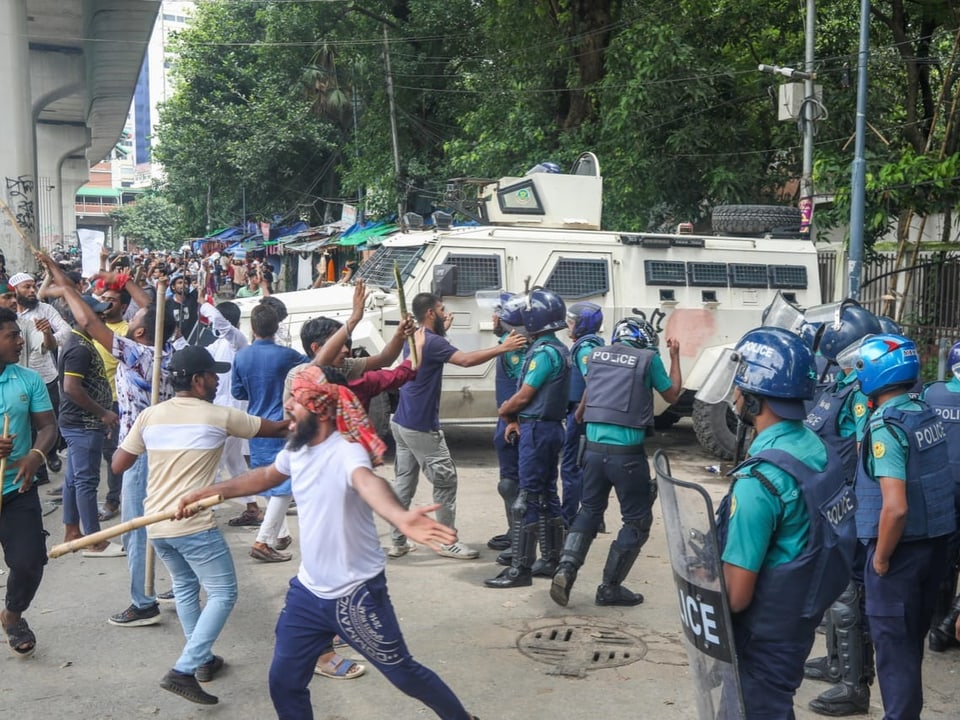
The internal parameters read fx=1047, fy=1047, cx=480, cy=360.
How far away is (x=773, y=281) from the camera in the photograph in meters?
11.3

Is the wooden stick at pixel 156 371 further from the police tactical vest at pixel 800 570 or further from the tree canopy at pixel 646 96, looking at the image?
the tree canopy at pixel 646 96

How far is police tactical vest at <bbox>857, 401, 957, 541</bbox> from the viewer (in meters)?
4.02

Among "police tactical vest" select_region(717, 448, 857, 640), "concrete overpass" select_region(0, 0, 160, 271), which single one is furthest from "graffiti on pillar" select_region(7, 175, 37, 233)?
"police tactical vest" select_region(717, 448, 857, 640)

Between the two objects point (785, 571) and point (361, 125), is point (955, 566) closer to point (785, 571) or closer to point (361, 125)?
point (785, 571)

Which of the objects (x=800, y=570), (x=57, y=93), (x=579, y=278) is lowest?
(x=800, y=570)

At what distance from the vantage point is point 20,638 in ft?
17.5

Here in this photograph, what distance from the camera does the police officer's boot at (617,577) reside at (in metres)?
6.16

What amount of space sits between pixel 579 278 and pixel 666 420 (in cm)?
276

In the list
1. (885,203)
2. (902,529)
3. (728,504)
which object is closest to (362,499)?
(728,504)

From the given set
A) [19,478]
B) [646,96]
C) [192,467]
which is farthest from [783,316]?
[646,96]

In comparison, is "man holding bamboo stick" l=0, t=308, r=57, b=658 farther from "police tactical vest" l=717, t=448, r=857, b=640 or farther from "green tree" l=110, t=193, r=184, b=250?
"green tree" l=110, t=193, r=184, b=250

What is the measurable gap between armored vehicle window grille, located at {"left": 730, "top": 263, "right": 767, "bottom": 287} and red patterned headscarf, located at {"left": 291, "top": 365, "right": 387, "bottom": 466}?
794 cm

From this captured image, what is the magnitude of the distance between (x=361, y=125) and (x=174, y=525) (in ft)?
87.2

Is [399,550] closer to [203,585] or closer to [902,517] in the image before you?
[203,585]
